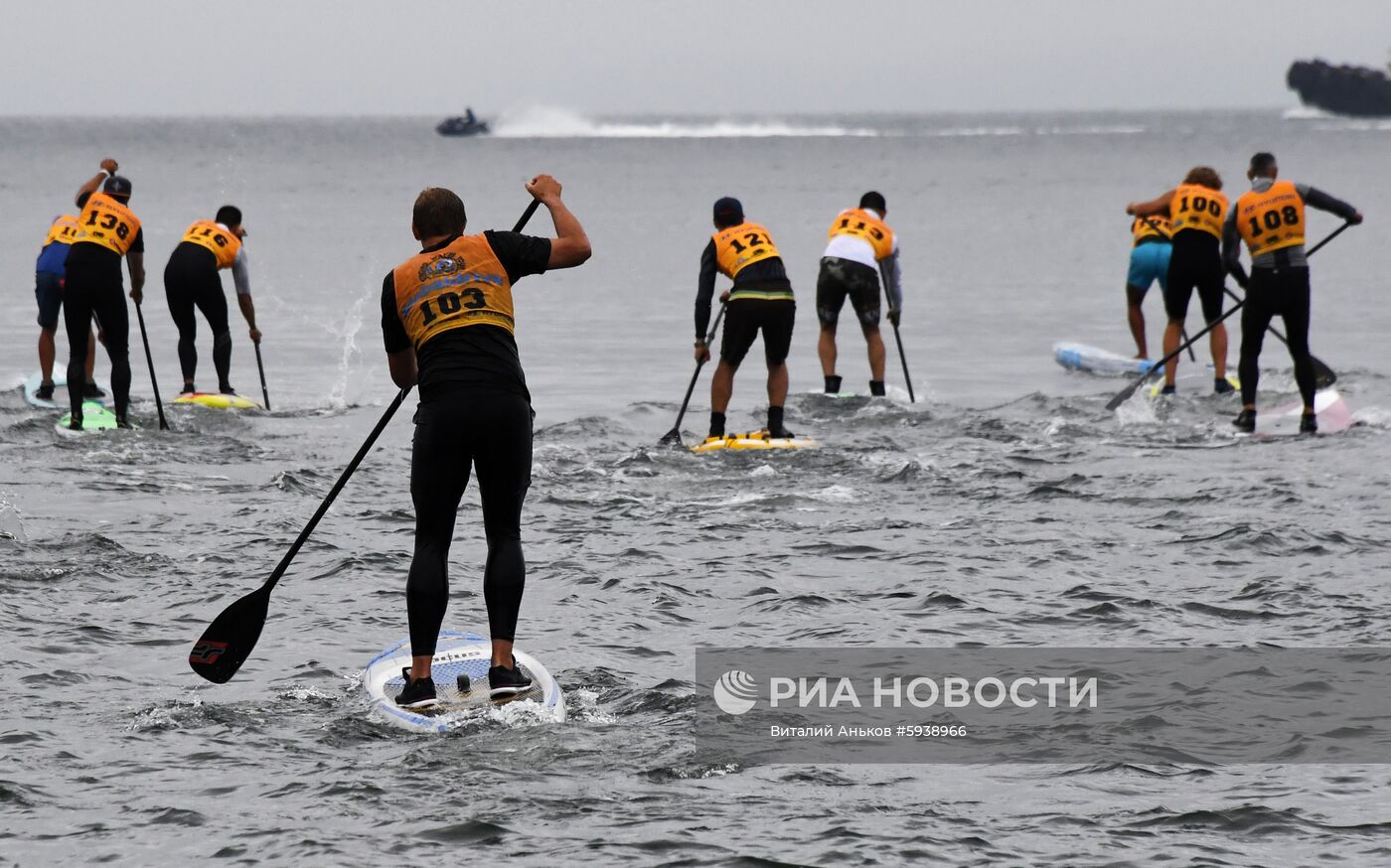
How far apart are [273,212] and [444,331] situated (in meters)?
49.4

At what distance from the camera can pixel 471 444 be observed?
5.77m

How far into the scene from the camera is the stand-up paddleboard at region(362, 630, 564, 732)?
5.86m

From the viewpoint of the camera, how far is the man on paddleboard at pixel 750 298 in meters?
12.0

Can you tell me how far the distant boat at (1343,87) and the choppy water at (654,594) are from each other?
13406 centimetres

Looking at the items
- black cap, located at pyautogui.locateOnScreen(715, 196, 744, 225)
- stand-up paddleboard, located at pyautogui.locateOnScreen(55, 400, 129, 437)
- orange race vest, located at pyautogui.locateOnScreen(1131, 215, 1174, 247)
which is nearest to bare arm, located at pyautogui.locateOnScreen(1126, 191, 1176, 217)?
orange race vest, located at pyautogui.locateOnScreen(1131, 215, 1174, 247)

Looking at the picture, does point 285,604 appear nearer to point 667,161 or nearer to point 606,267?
point 606,267

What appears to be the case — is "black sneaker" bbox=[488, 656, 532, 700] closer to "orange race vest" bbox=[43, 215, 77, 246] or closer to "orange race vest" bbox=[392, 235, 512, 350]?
"orange race vest" bbox=[392, 235, 512, 350]

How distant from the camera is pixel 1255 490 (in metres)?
10.1

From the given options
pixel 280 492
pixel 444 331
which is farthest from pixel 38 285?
pixel 444 331

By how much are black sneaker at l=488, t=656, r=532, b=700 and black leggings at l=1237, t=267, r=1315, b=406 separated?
778cm

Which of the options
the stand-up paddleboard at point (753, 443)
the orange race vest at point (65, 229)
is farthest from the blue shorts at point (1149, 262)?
the orange race vest at point (65, 229)

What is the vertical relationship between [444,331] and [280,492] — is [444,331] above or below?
above

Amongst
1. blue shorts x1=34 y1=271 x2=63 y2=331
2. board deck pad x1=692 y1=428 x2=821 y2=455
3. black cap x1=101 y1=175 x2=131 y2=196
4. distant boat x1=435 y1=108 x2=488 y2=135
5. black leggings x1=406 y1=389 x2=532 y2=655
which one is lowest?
board deck pad x1=692 y1=428 x2=821 y2=455

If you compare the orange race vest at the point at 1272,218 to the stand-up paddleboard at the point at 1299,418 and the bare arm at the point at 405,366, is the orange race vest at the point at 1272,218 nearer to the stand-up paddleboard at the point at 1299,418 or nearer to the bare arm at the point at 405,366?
the stand-up paddleboard at the point at 1299,418
